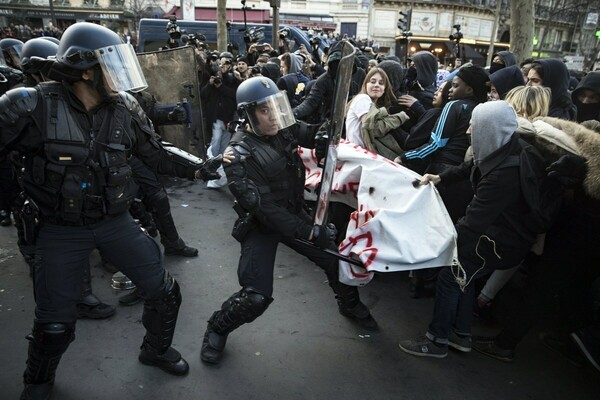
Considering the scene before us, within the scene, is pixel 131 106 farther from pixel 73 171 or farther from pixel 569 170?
pixel 569 170

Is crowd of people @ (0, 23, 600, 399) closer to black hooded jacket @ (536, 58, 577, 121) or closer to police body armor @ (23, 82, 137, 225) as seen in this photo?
police body armor @ (23, 82, 137, 225)

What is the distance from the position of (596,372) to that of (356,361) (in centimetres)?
160

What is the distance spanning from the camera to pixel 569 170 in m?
2.35

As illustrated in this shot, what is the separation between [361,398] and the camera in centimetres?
251

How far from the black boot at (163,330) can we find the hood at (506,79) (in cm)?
325

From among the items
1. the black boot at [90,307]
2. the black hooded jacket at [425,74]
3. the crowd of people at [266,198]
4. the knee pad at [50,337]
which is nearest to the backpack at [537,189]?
the crowd of people at [266,198]

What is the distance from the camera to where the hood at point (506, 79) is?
3848mm

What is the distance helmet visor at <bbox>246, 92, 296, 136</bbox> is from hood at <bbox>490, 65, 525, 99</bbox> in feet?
7.52

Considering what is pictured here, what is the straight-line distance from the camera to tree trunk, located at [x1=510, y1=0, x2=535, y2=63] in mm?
7812

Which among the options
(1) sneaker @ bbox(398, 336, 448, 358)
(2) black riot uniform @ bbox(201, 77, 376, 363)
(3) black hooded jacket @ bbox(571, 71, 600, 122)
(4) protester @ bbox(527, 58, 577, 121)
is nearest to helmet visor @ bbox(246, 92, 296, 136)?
(2) black riot uniform @ bbox(201, 77, 376, 363)

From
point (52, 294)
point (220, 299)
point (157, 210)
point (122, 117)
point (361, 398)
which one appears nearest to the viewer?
point (52, 294)

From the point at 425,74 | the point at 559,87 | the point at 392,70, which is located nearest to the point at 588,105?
the point at 559,87

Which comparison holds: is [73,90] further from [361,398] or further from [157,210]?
[361,398]

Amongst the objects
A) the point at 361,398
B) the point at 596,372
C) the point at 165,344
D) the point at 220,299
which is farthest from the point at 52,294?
the point at 596,372
